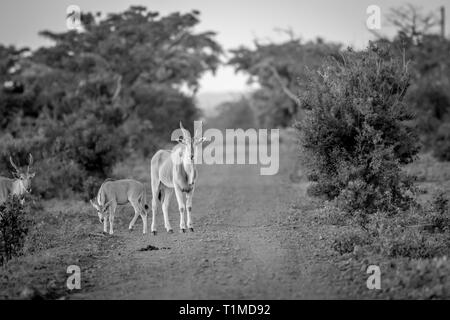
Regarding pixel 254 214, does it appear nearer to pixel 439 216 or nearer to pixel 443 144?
pixel 439 216

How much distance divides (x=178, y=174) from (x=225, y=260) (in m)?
3.52

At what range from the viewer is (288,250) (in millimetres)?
10719

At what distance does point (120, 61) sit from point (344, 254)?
30.3 meters

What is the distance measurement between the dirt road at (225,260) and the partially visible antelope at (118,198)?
1.54 feet

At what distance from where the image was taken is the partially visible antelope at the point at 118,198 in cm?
1340

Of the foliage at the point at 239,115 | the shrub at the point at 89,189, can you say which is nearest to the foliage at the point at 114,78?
the shrub at the point at 89,189

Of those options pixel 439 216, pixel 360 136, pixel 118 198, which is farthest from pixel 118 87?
pixel 439 216

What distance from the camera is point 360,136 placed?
42.7 ft

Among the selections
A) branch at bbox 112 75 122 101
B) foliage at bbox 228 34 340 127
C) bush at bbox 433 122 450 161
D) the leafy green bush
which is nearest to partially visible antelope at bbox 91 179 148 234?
the leafy green bush

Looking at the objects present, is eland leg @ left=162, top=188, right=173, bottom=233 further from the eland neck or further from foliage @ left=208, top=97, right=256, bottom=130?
foliage @ left=208, top=97, right=256, bottom=130

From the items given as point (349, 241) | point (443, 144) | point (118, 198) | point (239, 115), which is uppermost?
point (239, 115)
